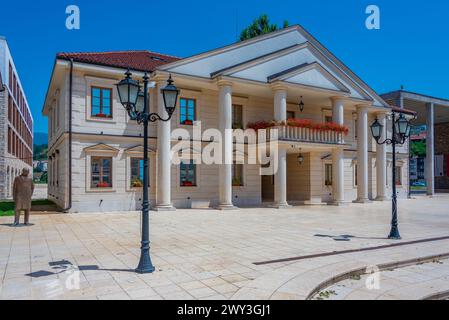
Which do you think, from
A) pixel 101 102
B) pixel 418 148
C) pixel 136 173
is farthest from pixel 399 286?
pixel 418 148

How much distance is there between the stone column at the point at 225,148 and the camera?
17828 mm

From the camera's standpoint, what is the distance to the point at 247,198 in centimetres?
2020

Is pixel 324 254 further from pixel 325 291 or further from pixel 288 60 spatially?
pixel 288 60

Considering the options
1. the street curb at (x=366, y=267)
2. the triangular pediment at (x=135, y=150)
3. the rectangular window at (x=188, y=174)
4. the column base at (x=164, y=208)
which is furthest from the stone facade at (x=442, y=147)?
the street curb at (x=366, y=267)

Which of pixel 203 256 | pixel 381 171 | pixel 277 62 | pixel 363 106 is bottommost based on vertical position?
pixel 203 256

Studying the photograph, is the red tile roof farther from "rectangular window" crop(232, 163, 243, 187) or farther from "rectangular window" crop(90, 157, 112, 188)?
"rectangular window" crop(232, 163, 243, 187)

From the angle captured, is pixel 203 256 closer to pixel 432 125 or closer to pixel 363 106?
pixel 363 106

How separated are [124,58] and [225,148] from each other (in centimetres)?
709

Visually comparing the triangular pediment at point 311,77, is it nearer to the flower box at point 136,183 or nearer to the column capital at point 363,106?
the column capital at point 363,106

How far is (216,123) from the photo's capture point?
19.6 metres

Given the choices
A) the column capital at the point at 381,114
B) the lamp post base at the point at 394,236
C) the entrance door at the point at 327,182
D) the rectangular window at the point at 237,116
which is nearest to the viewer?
the lamp post base at the point at 394,236

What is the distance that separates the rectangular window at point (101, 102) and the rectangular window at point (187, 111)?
3.56 m
